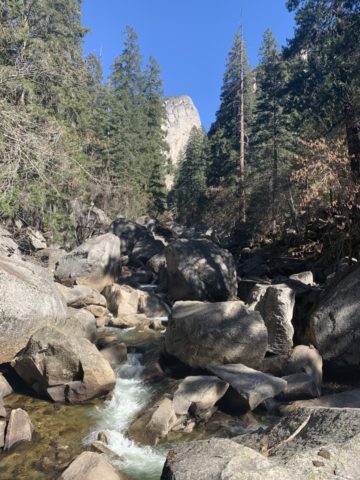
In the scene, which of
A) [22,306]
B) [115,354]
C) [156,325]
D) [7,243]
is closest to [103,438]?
[115,354]

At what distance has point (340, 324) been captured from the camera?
878cm

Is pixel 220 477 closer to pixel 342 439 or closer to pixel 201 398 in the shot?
pixel 342 439

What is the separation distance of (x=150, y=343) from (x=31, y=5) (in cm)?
1863

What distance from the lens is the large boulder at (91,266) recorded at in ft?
56.8

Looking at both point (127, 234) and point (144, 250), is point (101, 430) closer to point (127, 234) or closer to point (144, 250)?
point (144, 250)

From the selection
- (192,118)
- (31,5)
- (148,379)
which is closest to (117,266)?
(148,379)

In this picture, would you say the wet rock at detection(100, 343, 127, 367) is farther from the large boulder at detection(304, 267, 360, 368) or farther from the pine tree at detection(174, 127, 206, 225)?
the pine tree at detection(174, 127, 206, 225)

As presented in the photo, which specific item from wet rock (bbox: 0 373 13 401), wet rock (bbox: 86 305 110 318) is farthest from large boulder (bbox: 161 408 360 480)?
wet rock (bbox: 86 305 110 318)

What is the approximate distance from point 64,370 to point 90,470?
3.09m

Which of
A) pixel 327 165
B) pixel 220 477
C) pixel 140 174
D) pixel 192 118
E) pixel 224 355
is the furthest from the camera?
pixel 192 118

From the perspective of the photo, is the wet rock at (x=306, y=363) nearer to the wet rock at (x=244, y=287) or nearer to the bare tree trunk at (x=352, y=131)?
the wet rock at (x=244, y=287)

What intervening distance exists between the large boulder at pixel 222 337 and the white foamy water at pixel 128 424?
4.29 ft

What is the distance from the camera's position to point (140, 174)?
152ft

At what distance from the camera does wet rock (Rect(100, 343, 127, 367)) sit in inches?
393
